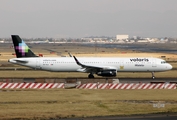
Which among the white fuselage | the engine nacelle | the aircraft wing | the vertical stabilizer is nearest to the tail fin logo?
the vertical stabilizer

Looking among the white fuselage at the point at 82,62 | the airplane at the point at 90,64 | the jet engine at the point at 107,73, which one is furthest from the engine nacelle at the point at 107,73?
the white fuselage at the point at 82,62

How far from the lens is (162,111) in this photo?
30812 mm

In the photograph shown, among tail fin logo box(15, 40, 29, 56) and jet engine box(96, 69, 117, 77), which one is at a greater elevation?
tail fin logo box(15, 40, 29, 56)

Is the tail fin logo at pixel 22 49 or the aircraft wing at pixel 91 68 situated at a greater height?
the tail fin logo at pixel 22 49

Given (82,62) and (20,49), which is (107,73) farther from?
(20,49)

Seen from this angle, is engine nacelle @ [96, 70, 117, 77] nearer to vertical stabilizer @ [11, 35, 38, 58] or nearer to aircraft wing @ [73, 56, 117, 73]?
aircraft wing @ [73, 56, 117, 73]

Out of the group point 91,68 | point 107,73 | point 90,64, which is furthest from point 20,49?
point 107,73

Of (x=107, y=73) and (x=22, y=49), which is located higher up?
(x=22, y=49)

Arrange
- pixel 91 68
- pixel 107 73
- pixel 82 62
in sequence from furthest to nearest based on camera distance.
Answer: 1. pixel 82 62
2. pixel 91 68
3. pixel 107 73

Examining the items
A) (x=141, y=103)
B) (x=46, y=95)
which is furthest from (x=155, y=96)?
(x=46, y=95)

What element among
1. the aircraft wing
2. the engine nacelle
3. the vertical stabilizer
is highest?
the vertical stabilizer

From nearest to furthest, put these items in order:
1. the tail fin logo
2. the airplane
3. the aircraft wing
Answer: the aircraft wing → the airplane → the tail fin logo

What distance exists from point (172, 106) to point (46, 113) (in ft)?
36.2

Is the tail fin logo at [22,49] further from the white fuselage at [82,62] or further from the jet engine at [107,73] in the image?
the jet engine at [107,73]
